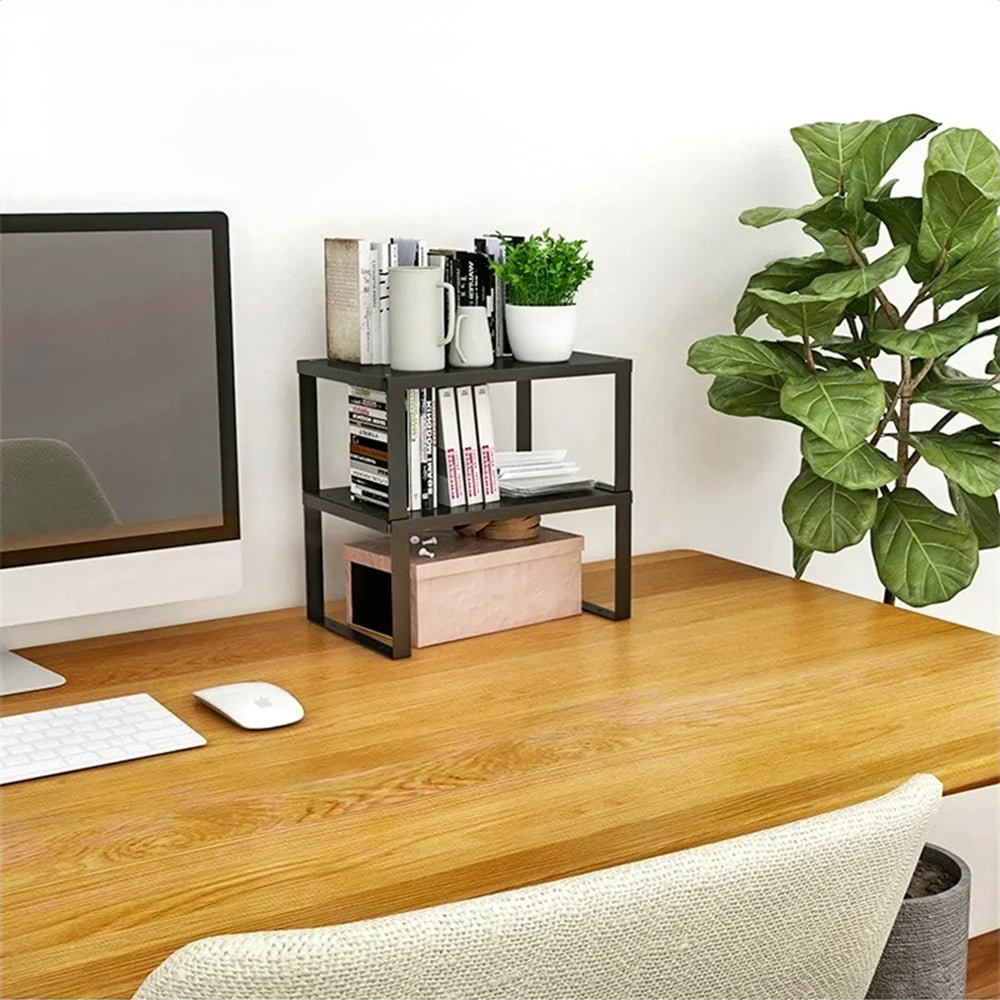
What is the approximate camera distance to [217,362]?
5.41 ft

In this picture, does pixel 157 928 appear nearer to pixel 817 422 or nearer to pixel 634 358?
pixel 817 422

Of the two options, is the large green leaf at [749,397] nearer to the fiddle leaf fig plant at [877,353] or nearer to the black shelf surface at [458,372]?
the fiddle leaf fig plant at [877,353]

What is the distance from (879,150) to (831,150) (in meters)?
0.07

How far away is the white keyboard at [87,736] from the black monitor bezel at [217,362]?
0.54 feet

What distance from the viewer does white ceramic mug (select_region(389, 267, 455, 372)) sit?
1.73 metres

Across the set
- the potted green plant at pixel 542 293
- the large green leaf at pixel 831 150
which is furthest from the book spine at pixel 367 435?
the large green leaf at pixel 831 150

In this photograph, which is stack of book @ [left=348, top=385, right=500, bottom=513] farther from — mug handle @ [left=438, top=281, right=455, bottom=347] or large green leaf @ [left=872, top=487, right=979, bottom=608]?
large green leaf @ [left=872, top=487, right=979, bottom=608]

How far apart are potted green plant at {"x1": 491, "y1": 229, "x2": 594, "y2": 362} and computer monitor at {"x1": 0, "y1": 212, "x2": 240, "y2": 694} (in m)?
0.37

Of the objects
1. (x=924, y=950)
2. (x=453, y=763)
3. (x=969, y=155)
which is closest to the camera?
(x=453, y=763)

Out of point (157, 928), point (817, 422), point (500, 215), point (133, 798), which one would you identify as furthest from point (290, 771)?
point (500, 215)

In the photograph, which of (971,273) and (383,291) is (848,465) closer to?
(971,273)

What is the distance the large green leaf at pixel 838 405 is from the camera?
182 cm

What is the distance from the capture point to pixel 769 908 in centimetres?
101

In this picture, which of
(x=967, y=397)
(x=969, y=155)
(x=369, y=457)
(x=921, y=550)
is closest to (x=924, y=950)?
(x=921, y=550)
